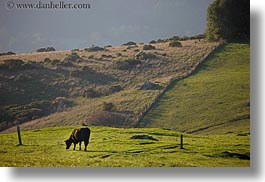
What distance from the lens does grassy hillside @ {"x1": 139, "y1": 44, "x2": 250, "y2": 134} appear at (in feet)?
34.9

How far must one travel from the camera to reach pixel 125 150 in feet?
34.9

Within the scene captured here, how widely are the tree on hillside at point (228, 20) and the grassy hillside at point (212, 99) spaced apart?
0.23 m

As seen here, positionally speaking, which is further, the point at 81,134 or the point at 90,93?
the point at 90,93

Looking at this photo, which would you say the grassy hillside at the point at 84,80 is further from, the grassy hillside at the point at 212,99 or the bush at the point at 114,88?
the grassy hillside at the point at 212,99

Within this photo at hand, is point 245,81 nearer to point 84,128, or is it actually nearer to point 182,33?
point 182,33

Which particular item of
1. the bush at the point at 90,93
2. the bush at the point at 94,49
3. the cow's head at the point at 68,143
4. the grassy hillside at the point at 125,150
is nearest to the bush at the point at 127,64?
the bush at the point at 94,49

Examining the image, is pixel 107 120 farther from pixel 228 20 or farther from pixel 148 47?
pixel 228 20

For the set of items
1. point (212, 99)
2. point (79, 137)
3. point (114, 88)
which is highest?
point (114, 88)

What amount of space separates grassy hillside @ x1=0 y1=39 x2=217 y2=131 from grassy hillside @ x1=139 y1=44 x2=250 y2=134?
0.23m

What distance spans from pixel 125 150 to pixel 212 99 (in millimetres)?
1889

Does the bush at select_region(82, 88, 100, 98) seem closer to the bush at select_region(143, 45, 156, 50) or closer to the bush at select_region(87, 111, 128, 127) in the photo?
the bush at select_region(87, 111, 128, 127)

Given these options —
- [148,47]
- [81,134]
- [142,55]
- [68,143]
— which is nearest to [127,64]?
[142,55]

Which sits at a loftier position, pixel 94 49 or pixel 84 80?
pixel 94 49

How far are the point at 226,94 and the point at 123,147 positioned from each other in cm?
217
